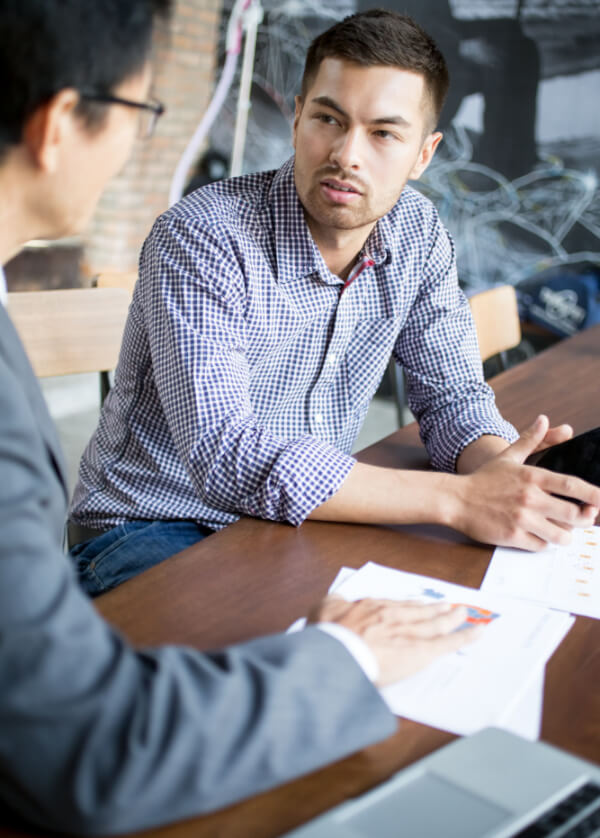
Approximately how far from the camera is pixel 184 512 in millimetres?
1400

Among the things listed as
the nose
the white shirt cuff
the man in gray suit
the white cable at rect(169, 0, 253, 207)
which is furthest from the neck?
the white cable at rect(169, 0, 253, 207)

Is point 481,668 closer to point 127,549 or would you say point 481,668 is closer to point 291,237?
point 127,549

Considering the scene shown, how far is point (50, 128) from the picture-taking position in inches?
26.7

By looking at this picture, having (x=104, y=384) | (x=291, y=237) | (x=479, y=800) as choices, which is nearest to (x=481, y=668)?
(x=479, y=800)

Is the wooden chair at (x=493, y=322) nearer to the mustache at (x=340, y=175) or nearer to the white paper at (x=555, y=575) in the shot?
the mustache at (x=340, y=175)

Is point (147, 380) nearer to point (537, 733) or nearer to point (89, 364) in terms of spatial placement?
point (89, 364)

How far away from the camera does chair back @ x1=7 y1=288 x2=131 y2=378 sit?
172cm

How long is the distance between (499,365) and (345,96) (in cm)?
115

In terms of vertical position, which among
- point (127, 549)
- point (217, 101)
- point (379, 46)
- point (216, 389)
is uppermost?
point (379, 46)

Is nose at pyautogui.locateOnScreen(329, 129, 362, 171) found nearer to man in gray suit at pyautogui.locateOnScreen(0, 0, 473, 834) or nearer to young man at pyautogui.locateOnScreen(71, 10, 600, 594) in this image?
young man at pyautogui.locateOnScreen(71, 10, 600, 594)

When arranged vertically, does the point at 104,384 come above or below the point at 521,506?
below

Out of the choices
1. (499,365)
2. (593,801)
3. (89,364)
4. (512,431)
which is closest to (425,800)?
(593,801)

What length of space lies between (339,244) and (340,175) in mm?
128

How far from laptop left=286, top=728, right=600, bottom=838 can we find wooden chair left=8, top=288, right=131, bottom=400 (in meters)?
1.27
